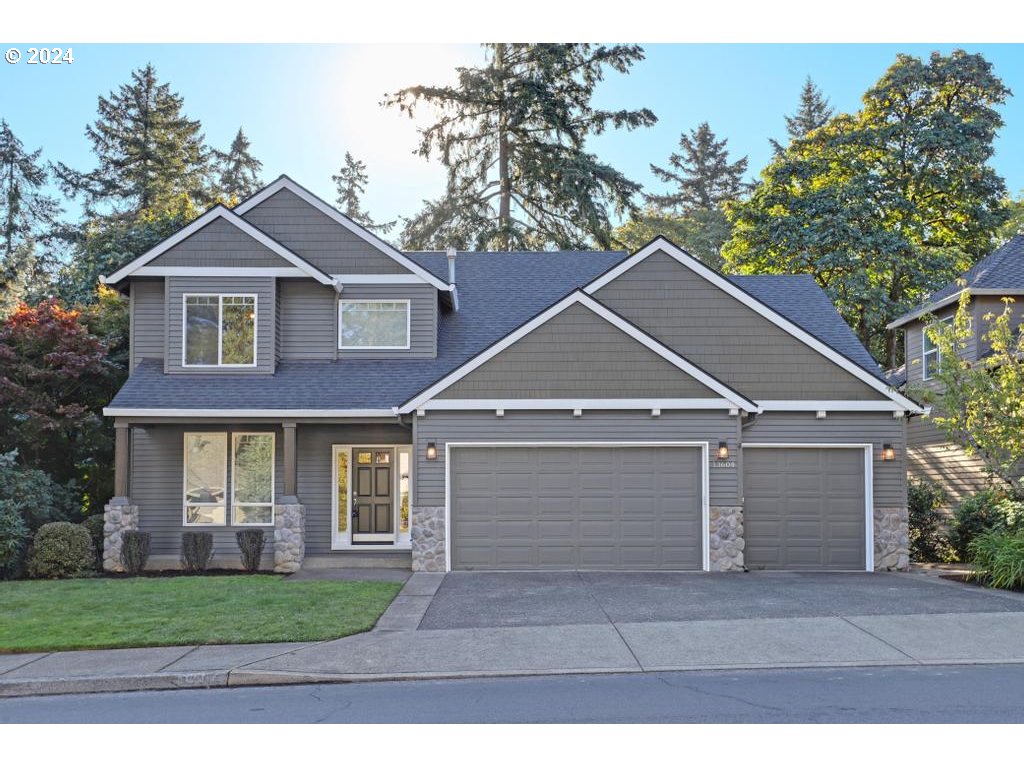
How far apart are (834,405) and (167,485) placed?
12.5 metres

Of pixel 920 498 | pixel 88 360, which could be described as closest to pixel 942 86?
pixel 920 498

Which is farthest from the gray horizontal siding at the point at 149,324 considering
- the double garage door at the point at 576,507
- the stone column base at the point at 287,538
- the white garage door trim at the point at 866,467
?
the white garage door trim at the point at 866,467

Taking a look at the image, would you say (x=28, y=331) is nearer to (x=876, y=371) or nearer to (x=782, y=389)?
(x=782, y=389)

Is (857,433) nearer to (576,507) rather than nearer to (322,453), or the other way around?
(576,507)

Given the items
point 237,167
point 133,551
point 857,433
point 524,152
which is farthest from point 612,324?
point 237,167

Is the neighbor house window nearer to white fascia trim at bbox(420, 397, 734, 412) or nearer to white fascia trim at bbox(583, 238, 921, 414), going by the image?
white fascia trim at bbox(420, 397, 734, 412)

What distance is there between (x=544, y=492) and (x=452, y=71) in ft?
73.4

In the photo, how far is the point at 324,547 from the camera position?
16.2 metres

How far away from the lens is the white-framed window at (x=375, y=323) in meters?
17.5

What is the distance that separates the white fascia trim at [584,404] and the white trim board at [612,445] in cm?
58

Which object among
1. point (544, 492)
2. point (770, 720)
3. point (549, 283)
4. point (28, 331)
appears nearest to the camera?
point (770, 720)

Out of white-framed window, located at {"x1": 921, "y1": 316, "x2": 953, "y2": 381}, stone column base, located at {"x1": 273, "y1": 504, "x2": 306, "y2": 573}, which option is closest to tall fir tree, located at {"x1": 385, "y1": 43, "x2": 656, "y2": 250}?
white-framed window, located at {"x1": 921, "y1": 316, "x2": 953, "y2": 381}

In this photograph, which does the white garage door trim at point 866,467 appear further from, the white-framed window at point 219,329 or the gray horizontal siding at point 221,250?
the gray horizontal siding at point 221,250

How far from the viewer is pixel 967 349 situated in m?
18.9
